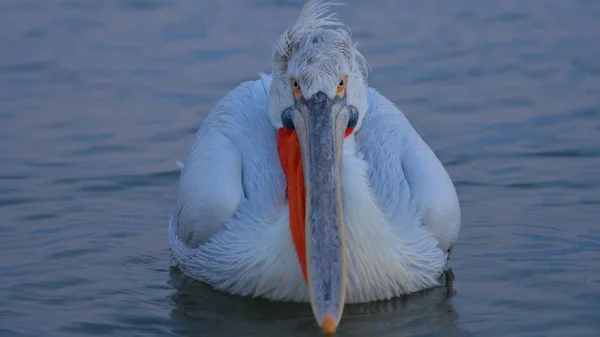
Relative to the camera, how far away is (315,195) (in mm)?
4969

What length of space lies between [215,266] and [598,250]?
1.89 metres

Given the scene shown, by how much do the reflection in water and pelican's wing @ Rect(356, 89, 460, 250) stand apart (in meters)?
0.34

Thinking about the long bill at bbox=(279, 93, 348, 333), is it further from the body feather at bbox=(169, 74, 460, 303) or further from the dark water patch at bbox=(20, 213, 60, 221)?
the dark water patch at bbox=(20, 213, 60, 221)

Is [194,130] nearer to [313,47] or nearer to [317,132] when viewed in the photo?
[313,47]

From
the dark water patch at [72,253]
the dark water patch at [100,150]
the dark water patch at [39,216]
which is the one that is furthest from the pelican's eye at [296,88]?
the dark water patch at [100,150]

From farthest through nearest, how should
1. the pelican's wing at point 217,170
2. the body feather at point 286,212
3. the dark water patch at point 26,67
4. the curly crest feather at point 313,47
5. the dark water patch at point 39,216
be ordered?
the dark water patch at point 26,67 → the dark water patch at point 39,216 → the pelican's wing at point 217,170 → the body feather at point 286,212 → the curly crest feather at point 313,47

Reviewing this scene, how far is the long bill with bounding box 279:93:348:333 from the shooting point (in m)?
4.81

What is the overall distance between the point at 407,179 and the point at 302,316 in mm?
928

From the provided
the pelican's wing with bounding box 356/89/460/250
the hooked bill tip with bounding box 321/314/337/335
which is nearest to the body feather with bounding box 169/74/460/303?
the pelican's wing with bounding box 356/89/460/250

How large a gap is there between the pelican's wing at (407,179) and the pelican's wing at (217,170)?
0.59 meters

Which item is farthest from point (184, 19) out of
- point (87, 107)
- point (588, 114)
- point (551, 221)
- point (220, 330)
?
point (220, 330)

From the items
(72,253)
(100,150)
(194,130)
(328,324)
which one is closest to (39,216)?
(72,253)

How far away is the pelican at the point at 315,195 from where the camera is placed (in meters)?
5.02

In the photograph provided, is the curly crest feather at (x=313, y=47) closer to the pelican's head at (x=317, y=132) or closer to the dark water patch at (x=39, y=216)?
the pelican's head at (x=317, y=132)
